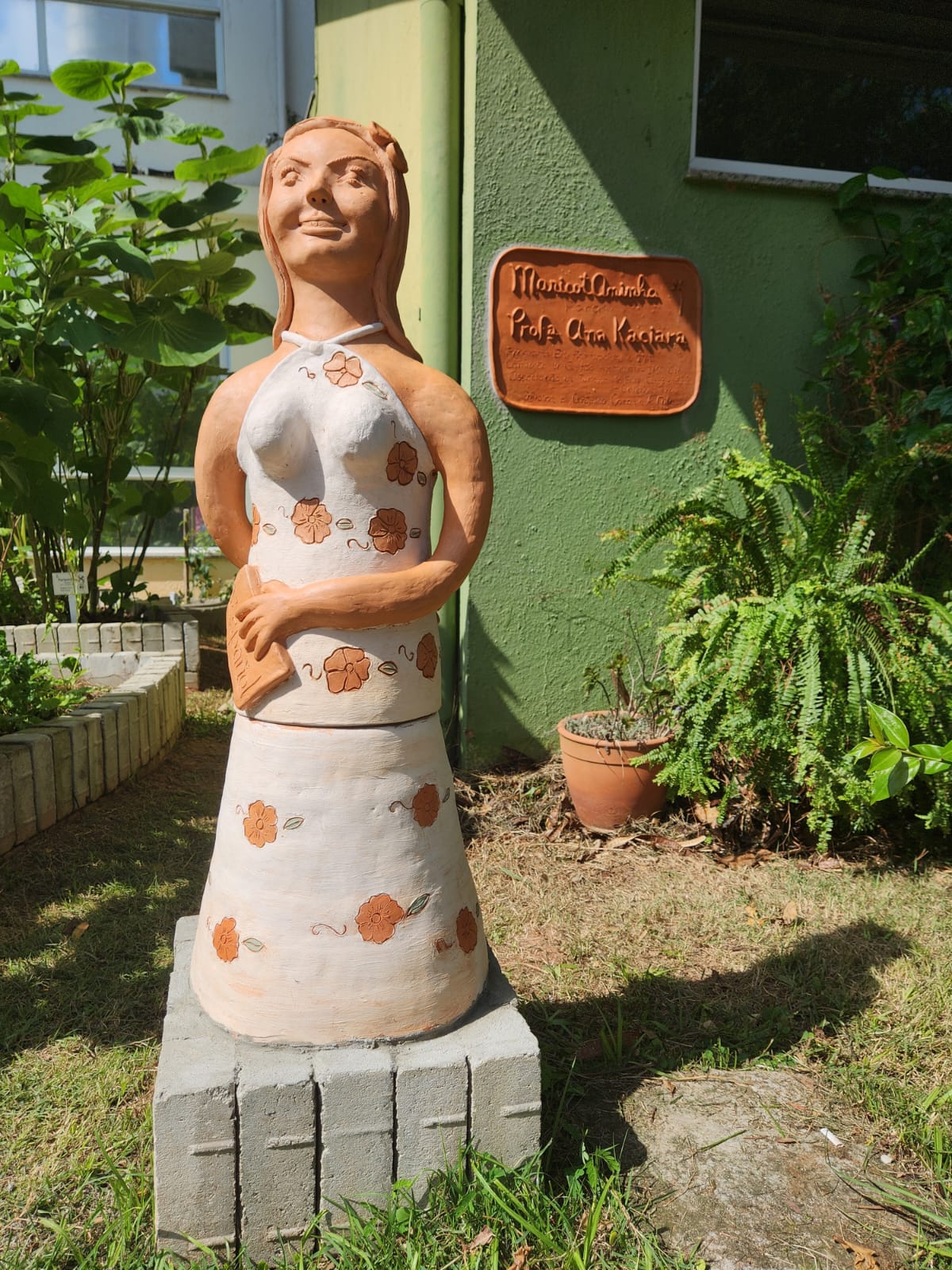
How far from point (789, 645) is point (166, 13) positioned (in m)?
8.49

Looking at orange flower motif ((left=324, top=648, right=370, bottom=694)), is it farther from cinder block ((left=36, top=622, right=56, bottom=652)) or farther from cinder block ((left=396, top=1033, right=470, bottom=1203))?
cinder block ((left=36, top=622, right=56, bottom=652))

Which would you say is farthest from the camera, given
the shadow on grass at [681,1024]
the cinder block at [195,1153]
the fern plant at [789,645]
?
the fern plant at [789,645]

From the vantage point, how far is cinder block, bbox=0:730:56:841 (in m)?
3.59

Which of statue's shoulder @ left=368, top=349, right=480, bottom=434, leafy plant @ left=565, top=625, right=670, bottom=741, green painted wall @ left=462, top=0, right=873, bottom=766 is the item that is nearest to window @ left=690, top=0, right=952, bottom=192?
green painted wall @ left=462, top=0, right=873, bottom=766

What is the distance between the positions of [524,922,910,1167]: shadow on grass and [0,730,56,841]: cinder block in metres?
2.16

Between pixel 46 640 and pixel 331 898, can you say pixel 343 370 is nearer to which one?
pixel 331 898

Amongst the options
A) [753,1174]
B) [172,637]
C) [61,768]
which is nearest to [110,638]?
[172,637]

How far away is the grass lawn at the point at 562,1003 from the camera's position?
1.79m

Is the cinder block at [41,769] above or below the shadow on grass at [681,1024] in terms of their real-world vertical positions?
above

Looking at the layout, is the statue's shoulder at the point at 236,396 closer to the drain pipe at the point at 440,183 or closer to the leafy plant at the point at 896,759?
the leafy plant at the point at 896,759

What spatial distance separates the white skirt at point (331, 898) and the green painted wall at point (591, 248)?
7.73 feet

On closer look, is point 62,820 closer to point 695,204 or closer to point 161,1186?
point 161,1186

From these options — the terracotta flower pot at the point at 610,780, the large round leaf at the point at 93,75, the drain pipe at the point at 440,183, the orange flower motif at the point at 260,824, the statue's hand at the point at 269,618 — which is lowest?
the terracotta flower pot at the point at 610,780

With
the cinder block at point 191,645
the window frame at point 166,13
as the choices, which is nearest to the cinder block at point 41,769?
the cinder block at point 191,645
